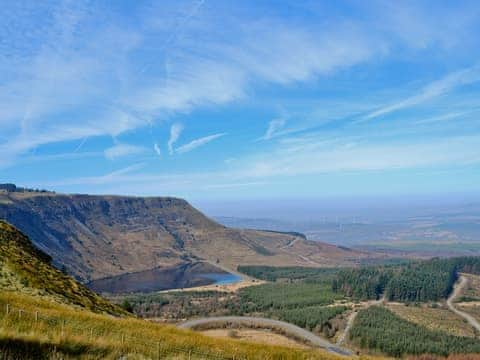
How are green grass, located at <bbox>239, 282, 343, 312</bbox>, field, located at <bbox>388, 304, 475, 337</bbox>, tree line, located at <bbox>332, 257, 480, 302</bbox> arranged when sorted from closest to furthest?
field, located at <bbox>388, 304, 475, 337</bbox> → green grass, located at <bbox>239, 282, 343, 312</bbox> → tree line, located at <bbox>332, 257, 480, 302</bbox>

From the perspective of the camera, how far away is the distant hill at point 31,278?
109ft

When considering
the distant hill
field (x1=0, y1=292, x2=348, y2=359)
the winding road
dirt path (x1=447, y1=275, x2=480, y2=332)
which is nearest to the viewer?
field (x1=0, y1=292, x2=348, y2=359)

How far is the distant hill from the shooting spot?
109 ft

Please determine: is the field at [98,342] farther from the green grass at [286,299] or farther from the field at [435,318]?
the green grass at [286,299]

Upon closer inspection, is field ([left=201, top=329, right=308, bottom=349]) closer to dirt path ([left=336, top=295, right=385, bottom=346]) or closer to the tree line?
dirt path ([left=336, top=295, right=385, bottom=346])

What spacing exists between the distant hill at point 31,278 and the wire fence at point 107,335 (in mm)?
13456

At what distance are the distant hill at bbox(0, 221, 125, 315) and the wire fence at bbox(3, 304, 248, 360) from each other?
13456 mm

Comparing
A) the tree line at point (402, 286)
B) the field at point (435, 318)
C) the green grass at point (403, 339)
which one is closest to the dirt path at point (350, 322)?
the green grass at point (403, 339)

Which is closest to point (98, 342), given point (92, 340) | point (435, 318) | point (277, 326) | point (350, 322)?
point (92, 340)

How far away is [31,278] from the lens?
3609 cm

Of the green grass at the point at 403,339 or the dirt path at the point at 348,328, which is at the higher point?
the green grass at the point at 403,339

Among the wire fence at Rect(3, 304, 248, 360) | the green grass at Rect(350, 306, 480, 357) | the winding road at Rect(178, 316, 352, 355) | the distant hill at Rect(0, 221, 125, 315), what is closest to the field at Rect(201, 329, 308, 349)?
the winding road at Rect(178, 316, 352, 355)

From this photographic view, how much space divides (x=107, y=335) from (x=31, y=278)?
22674mm

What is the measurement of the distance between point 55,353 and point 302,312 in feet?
454
